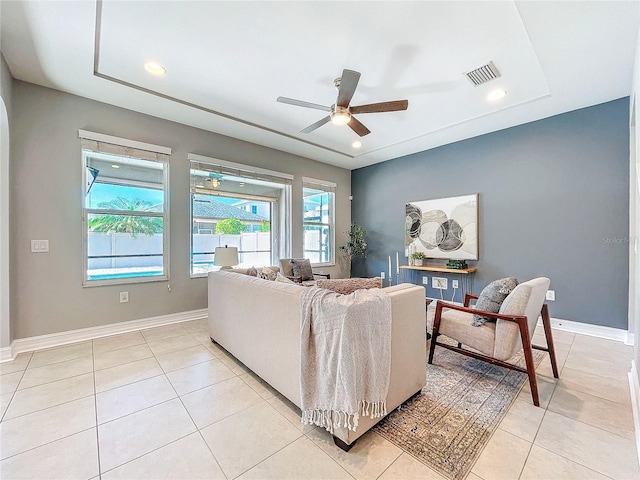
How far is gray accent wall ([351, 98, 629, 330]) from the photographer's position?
10.3 feet

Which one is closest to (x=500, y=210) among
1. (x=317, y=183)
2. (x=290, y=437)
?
(x=317, y=183)

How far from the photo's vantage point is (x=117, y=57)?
2.47 m

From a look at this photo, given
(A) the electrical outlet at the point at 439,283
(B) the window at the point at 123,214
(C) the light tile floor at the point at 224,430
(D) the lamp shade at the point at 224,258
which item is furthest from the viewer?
(A) the electrical outlet at the point at 439,283

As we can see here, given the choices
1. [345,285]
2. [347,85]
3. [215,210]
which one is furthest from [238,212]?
[345,285]

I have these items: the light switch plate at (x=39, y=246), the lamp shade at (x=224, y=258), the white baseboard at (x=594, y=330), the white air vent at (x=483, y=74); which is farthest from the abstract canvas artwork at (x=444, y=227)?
the light switch plate at (x=39, y=246)

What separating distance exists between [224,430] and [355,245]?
446 cm

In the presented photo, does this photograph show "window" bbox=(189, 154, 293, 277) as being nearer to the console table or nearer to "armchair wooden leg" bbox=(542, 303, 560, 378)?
the console table

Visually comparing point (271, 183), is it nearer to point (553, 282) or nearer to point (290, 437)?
point (290, 437)

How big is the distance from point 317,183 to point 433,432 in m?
4.61

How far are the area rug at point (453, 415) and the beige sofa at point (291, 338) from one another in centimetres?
11

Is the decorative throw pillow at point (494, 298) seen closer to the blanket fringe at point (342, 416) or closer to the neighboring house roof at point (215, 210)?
the blanket fringe at point (342, 416)

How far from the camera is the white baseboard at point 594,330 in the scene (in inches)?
117

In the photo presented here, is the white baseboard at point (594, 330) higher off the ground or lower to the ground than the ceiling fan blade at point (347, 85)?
lower

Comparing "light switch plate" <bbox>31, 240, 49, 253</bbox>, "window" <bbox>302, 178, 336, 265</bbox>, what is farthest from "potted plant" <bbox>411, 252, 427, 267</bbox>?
"light switch plate" <bbox>31, 240, 49, 253</bbox>
